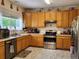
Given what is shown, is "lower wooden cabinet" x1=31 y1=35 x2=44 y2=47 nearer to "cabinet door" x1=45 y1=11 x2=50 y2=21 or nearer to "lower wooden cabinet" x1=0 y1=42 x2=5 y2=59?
"cabinet door" x1=45 y1=11 x2=50 y2=21

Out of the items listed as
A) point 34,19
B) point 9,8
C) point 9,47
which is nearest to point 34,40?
point 34,19

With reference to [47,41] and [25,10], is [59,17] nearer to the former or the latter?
[47,41]

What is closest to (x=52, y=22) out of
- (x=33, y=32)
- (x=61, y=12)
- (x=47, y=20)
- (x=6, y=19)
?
(x=47, y=20)

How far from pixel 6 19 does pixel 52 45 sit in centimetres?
285

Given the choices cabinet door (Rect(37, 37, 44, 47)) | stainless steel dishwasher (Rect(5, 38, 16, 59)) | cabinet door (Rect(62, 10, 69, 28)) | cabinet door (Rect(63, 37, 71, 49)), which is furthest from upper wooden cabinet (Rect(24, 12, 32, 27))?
stainless steel dishwasher (Rect(5, 38, 16, 59))

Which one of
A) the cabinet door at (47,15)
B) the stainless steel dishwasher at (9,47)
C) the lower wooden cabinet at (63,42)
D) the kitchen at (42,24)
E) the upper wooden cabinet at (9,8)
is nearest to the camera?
the stainless steel dishwasher at (9,47)

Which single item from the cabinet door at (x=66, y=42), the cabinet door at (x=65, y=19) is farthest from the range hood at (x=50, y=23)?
the cabinet door at (x=66, y=42)

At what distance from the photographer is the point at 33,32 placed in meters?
7.59

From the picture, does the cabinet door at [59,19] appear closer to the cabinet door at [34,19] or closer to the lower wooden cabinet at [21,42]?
the cabinet door at [34,19]

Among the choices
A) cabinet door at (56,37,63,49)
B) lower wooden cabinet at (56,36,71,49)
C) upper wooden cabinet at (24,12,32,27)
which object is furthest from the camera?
upper wooden cabinet at (24,12,32,27)

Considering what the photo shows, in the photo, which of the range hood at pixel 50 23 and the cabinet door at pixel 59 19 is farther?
the range hood at pixel 50 23

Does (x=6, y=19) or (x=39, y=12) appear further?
(x=39, y=12)

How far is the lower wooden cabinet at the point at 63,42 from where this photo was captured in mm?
6430

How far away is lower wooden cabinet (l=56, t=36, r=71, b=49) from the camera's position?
6430mm
